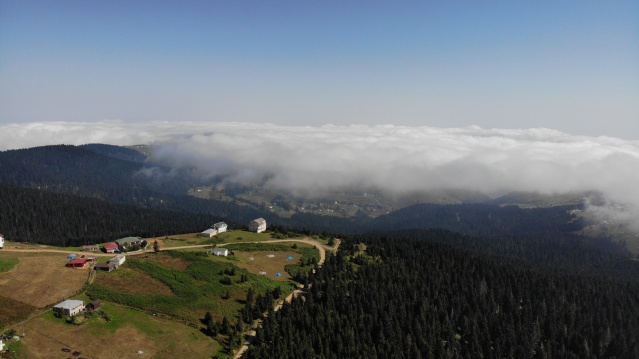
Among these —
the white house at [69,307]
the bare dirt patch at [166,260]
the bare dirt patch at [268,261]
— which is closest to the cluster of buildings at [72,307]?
the white house at [69,307]

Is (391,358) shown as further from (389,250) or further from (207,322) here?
(389,250)

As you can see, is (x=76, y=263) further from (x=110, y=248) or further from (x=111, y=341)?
(x=111, y=341)

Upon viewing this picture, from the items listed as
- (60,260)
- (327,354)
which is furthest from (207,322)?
(60,260)

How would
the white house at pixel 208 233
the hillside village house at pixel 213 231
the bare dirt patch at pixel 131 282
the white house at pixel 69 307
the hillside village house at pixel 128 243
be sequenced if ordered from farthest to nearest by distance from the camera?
the hillside village house at pixel 213 231, the white house at pixel 208 233, the hillside village house at pixel 128 243, the bare dirt patch at pixel 131 282, the white house at pixel 69 307

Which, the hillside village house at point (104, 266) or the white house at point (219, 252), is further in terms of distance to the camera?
the white house at point (219, 252)

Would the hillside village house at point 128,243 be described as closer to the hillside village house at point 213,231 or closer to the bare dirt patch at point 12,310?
the hillside village house at point 213,231

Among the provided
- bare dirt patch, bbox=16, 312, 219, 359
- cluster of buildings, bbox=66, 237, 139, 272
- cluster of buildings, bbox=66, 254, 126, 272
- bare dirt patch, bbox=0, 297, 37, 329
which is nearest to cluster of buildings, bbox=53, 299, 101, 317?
bare dirt patch, bbox=16, 312, 219, 359
